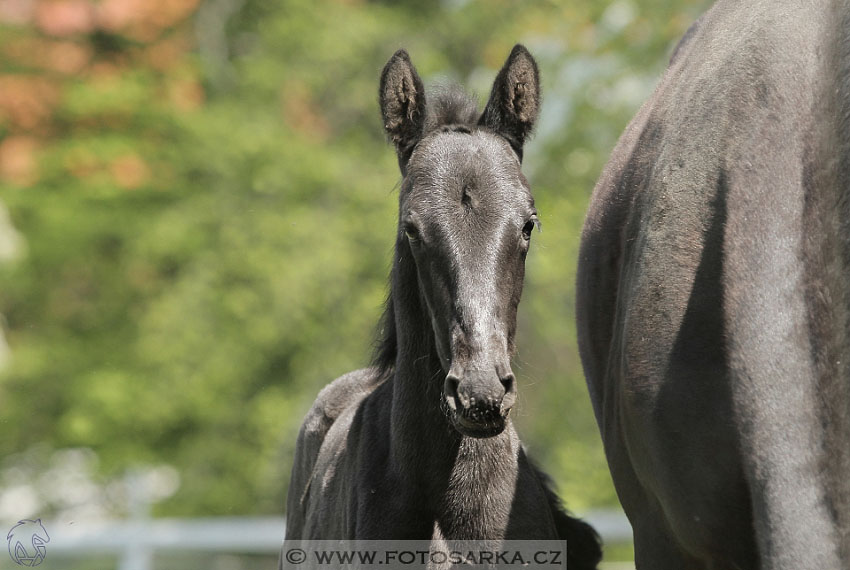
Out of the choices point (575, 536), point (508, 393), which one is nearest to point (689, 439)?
point (508, 393)

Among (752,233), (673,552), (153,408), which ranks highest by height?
(153,408)

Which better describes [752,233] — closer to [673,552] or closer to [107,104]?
[673,552]

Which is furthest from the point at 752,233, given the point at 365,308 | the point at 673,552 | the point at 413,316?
the point at 365,308

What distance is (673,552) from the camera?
324 centimetres

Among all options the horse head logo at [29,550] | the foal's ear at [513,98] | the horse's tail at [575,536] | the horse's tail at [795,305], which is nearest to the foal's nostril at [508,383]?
the horse's tail at [795,305]

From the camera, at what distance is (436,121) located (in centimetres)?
406

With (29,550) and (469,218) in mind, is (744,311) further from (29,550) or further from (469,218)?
(29,550)

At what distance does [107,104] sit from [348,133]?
3.56 m

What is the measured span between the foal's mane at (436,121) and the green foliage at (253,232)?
8.08 meters

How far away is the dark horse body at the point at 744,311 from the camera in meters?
2.57

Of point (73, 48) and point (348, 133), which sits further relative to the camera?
point (73, 48)

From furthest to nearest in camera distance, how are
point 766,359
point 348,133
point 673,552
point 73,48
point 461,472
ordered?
point 73,48, point 348,133, point 461,472, point 673,552, point 766,359

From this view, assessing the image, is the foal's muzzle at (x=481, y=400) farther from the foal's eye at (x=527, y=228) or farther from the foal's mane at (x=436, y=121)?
the foal's mane at (x=436, y=121)

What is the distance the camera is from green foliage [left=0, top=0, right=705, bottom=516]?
1340 centimetres
